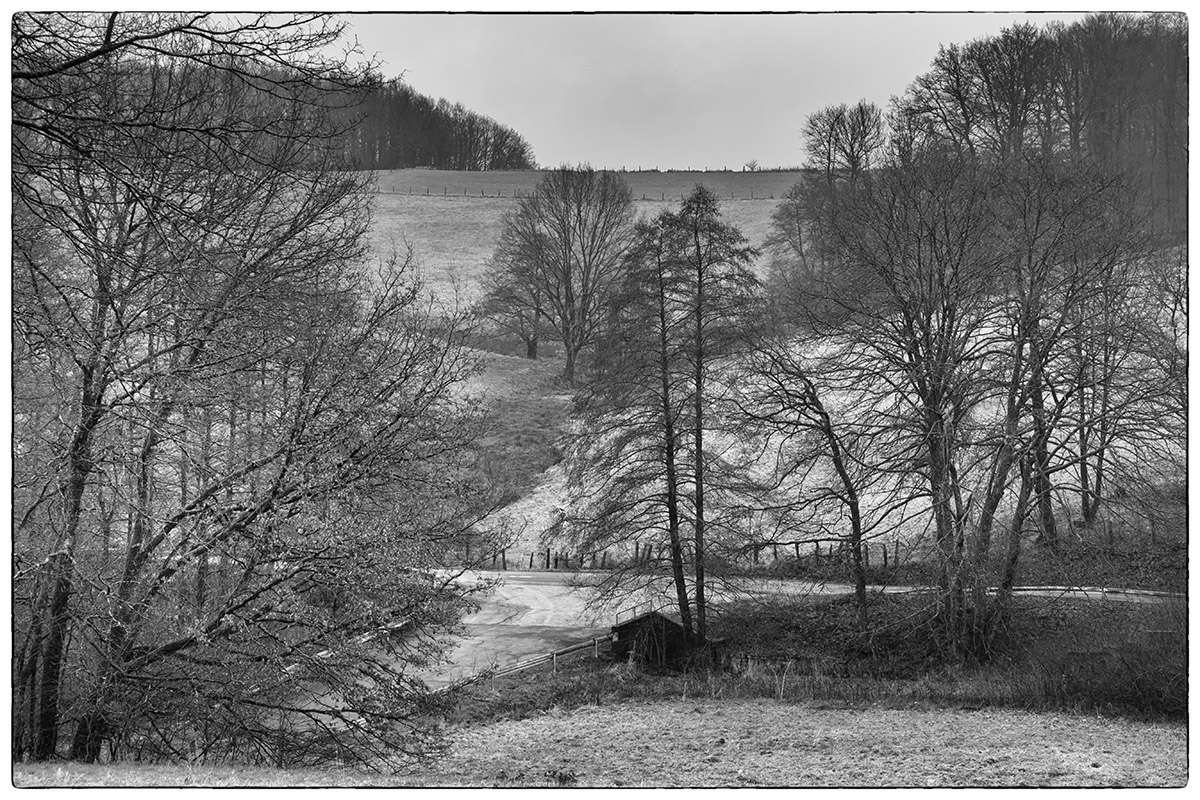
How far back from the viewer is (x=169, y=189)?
5129 millimetres

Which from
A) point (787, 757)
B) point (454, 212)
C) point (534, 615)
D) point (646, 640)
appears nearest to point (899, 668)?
point (646, 640)

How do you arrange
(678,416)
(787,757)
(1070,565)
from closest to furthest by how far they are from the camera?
(787,757), (1070,565), (678,416)

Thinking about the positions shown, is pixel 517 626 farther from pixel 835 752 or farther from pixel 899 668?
pixel 899 668

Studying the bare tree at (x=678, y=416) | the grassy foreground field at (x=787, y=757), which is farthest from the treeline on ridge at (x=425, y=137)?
the grassy foreground field at (x=787, y=757)

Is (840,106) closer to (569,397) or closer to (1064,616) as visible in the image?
(569,397)

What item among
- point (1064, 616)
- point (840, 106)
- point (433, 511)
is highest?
point (840, 106)

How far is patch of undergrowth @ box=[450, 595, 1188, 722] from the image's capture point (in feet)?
18.8

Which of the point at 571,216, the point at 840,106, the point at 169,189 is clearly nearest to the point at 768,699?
the point at 571,216

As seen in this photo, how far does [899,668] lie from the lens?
8047 millimetres

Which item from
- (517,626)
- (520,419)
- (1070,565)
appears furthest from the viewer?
(1070,565)

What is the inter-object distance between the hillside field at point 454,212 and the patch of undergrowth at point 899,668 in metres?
3.07

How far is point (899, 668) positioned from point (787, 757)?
134 inches

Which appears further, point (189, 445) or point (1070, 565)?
point (1070, 565)
